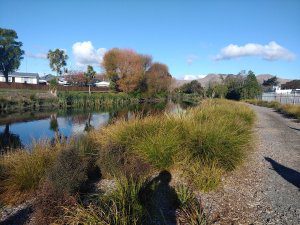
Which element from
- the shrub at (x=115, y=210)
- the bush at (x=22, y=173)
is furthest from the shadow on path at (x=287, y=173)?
the bush at (x=22, y=173)

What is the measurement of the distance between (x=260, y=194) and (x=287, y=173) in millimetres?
1699

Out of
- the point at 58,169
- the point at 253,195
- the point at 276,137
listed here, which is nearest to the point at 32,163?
the point at 58,169

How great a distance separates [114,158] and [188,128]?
2.17 metres

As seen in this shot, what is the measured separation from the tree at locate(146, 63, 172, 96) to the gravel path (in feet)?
196

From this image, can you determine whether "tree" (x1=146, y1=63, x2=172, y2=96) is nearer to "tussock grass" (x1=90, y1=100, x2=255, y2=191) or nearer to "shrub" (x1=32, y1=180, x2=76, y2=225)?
Result: "tussock grass" (x1=90, y1=100, x2=255, y2=191)

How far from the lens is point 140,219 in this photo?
4238 millimetres

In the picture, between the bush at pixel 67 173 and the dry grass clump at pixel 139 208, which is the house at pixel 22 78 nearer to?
the bush at pixel 67 173

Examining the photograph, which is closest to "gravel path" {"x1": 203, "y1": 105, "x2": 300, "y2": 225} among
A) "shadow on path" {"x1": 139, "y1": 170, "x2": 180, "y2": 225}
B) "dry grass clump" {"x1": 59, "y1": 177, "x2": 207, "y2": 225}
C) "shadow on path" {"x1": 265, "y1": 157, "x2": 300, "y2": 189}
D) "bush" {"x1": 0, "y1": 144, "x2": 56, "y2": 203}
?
"shadow on path" {"x1": 265, "y1": 157, "x2": 300, "y2": 189}

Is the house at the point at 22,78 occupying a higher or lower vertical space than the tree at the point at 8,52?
lower

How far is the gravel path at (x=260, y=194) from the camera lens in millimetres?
4406

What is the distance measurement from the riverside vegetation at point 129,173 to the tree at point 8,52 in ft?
240

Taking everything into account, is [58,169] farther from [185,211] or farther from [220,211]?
[220,211]

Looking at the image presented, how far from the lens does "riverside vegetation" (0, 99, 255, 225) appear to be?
443 cm

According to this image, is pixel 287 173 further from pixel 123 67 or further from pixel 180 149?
pixel 123 67
